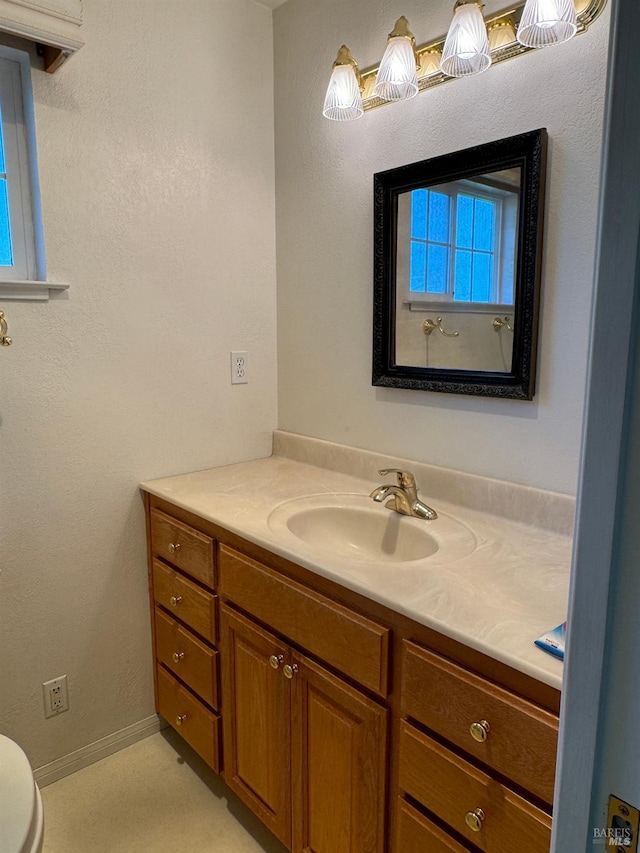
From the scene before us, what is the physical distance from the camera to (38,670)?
168cm

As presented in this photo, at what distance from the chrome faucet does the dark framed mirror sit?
11.1 inches

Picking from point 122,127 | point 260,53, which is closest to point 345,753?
point 122,127

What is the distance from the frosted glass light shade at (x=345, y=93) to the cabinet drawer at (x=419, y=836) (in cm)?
169

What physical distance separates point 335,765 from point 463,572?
500 millimetres

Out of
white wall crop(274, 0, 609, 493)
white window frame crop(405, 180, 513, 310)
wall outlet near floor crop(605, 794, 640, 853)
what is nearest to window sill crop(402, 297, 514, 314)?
white window frame crop(405, 180, 513, 310)

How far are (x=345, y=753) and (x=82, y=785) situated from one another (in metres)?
1.03

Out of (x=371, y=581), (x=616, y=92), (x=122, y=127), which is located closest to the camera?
(x=616, y=92)

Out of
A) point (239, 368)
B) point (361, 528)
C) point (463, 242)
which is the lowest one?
point (361, 528)

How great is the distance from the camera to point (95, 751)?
1.82 metres

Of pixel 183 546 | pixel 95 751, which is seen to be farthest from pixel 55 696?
pixel 183 546

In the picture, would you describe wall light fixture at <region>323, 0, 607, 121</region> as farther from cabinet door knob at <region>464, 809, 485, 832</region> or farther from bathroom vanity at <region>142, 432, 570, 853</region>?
cabinet door knob at <region>464, 809, 485, 832</region>

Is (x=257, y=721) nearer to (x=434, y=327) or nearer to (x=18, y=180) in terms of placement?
(x=434, y=327)

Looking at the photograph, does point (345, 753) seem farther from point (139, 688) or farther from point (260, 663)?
point (139, 688)

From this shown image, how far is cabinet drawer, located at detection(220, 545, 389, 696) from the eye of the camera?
1093 mm
